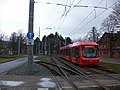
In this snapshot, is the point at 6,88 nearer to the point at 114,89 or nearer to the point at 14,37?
the point at 114,89

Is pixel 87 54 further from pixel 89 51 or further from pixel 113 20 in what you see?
pixel 113 20

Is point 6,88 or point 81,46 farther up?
point 81,46

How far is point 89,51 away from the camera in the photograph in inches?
1051

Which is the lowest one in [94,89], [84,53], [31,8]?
[94,89]

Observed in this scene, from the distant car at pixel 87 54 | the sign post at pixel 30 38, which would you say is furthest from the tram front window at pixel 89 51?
the sign post at pixel 30 38

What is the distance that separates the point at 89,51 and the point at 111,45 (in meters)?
58.0

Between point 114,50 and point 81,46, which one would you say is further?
point 114,50

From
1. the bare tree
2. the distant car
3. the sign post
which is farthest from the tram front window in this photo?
the bare tree

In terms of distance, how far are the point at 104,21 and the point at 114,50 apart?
66.6 feet

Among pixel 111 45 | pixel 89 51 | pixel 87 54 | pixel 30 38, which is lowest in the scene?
pixel 87 54

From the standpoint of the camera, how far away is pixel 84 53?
86.5 feet

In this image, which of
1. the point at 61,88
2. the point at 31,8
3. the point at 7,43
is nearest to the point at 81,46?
the point at 31,8

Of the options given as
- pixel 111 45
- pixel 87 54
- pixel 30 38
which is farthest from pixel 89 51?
pixel 111 45

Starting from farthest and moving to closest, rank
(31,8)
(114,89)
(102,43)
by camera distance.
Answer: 1. (102,43)
2. (31,8)
3. (114,89)
